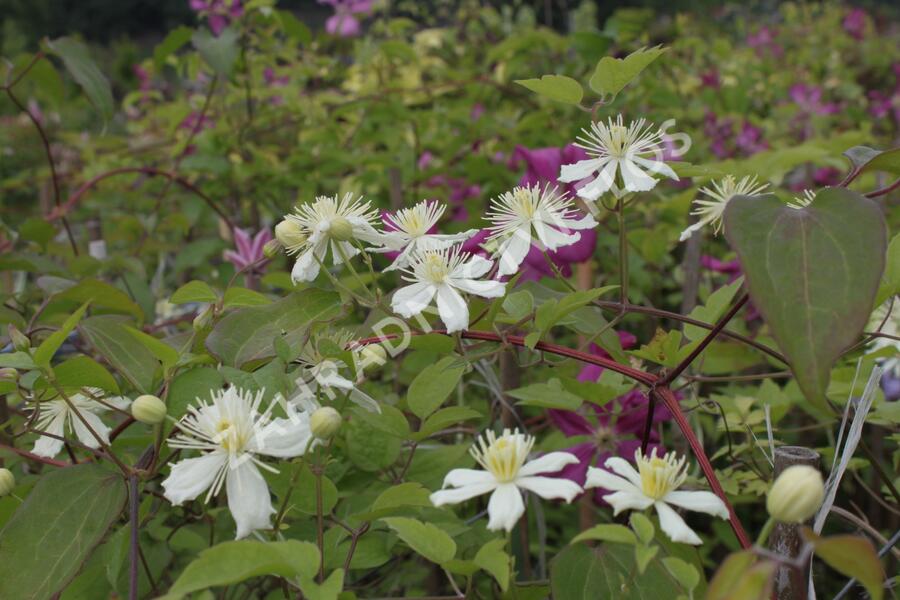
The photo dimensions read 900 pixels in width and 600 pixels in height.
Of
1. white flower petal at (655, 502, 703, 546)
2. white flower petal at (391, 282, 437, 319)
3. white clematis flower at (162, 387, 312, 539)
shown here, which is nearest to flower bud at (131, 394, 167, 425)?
white clematis flower at (162, 387, 312, 539)

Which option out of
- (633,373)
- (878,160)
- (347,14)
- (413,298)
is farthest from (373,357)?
(347,14)

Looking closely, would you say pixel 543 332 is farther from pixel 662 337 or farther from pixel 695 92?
pixel 695 92

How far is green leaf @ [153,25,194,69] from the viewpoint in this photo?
1.11 meters

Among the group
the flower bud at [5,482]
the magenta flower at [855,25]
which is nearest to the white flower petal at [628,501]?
the flower bud at [5,482]

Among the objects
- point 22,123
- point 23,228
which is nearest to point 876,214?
point 23,228

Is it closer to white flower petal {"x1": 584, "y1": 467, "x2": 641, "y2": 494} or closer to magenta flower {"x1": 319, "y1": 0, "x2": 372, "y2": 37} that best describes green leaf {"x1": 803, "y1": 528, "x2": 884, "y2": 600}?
white flower petal {"x1": 584, "y1": 467, "x2": 641, "y2": 494}

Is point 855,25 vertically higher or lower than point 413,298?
higher

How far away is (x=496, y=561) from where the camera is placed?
34 centimetres

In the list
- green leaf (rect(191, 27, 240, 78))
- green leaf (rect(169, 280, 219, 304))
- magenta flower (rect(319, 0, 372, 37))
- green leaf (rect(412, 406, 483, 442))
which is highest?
magenta flower (rect(319, 0, 372, 37))

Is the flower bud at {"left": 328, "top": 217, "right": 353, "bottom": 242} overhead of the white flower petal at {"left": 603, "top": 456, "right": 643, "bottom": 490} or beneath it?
overhead

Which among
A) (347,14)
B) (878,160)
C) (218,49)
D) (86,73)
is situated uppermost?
(347,14)

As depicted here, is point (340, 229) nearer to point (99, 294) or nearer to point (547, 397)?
point (547, 397)

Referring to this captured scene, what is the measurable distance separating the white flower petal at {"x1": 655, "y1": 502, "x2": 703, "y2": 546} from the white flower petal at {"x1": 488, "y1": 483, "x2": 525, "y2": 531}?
0.06m

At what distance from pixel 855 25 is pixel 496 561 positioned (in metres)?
4.56
